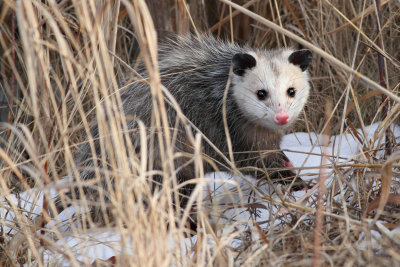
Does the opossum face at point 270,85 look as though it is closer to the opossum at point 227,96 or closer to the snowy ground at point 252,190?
the opossum at point 227,96

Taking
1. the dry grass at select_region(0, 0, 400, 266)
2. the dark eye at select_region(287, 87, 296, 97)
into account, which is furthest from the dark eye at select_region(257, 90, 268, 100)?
the dry grass at select_region(0, 0, 400, 266)

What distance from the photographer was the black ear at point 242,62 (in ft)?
8.90

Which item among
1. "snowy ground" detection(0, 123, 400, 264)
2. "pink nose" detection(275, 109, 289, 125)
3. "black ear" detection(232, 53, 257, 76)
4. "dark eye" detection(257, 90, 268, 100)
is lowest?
"snowy ground" detection(0, 123, 400, 264)

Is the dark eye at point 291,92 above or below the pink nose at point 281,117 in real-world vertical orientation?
above

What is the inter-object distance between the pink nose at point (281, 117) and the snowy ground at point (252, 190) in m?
0.16

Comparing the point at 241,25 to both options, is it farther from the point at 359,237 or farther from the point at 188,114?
the point at 359,237

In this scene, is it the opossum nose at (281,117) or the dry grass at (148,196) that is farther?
the opossum nose at (281,117)

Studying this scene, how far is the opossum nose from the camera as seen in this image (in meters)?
2.48

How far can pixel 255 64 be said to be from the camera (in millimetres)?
2789

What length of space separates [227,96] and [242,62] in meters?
0.26

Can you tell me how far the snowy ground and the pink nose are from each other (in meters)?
0.16

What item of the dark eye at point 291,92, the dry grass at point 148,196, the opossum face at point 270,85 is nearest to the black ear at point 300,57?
the opossum face at point 270,85

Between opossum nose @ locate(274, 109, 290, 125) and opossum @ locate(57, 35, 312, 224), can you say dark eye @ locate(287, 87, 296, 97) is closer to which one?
opossum @ locate(57, 35, 312, 224)

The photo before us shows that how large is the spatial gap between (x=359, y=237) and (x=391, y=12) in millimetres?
1892
